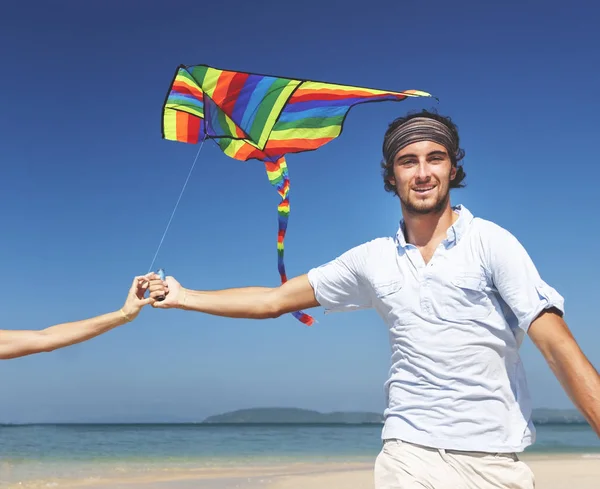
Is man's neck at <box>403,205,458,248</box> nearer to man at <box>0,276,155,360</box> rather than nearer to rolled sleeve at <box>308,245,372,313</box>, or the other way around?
rolled sleeve at <box>308,245,372,313</box>

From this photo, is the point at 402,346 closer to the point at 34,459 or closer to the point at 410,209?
the point at 410,209

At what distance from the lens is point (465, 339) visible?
104 inches

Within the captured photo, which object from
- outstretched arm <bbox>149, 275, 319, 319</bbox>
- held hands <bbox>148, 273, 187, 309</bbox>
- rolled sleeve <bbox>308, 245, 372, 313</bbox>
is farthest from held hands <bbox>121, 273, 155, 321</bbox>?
rolled sleeve <bbox>308, 245, 372, 313</bbox>

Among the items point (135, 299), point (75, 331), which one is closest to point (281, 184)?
point (135, 299)

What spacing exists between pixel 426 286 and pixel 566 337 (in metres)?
0.56

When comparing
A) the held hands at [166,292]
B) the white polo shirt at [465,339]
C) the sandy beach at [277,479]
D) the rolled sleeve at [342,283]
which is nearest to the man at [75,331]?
the held hands at [166,292]

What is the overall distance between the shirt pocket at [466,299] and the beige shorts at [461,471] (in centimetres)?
51

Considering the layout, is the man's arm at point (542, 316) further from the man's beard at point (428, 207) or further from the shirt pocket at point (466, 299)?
the man's beard at point (428, 207)

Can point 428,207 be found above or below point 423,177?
below

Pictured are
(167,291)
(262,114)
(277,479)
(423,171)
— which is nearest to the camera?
(423,171)

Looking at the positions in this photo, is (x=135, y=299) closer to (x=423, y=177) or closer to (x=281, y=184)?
(x=281, y=184)

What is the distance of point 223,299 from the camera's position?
343 cm

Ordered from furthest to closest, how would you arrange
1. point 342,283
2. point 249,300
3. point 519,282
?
point 249,300 → point 342,283 → point 519,282

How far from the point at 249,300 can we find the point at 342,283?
51 cm
